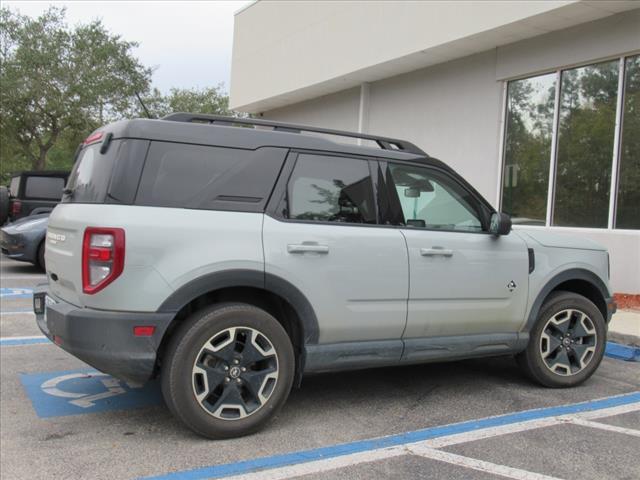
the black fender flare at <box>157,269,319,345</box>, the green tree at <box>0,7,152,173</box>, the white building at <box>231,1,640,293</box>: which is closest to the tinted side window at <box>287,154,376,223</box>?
the black fender flare at <box>157,269,319,345</box>

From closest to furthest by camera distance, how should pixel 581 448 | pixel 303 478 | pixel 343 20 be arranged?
pixel 303 478, pixel 581 448, pixel 343 20

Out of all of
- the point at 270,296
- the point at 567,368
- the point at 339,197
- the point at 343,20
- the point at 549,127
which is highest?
the point at 343,20

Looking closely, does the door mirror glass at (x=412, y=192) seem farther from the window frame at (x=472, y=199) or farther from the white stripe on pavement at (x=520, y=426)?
the white stripe on pavement at (x=520, y=426)

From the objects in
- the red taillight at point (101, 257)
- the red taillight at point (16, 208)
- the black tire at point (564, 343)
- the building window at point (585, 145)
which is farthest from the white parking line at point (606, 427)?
the red taillight at point (16, 208)

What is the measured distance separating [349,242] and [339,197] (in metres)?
0.35

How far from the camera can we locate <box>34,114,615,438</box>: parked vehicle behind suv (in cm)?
335

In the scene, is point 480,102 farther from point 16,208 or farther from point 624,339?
point 16,208

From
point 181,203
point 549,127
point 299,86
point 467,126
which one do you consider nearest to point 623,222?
point 549,127

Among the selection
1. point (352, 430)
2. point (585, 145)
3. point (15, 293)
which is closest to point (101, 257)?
point (352, 430)

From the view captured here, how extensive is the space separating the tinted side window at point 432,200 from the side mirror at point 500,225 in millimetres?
111

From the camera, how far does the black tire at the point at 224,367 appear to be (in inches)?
134

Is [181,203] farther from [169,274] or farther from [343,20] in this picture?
[343,20]

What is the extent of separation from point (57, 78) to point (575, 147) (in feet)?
69.4

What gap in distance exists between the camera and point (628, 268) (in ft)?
28.6
